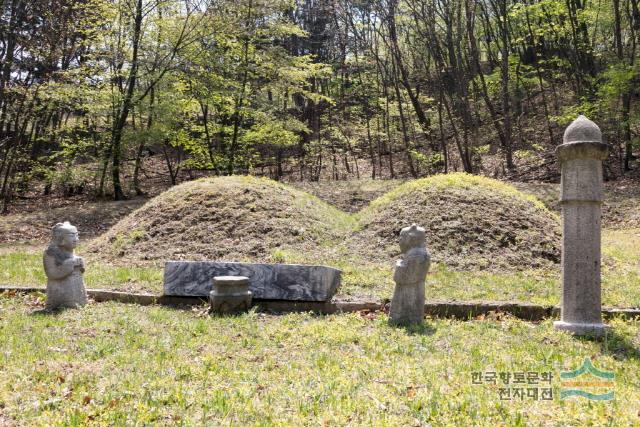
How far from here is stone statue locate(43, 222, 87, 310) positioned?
7359 millimetres

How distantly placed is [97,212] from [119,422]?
15582mm

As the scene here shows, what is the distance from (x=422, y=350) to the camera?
5.36 m

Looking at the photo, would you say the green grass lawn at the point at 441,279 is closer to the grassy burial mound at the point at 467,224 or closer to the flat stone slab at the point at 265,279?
the grassy burial mound at the point at 467,224

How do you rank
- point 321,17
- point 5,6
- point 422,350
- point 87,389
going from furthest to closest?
point 321,17, point 5,6, point 422,350, point 87,389

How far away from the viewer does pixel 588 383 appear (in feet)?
14.0

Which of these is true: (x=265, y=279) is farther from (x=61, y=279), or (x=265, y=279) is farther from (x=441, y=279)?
(x=441, y=279)

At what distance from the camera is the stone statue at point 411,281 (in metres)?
6.37

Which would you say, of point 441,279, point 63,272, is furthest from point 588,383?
point 63,272

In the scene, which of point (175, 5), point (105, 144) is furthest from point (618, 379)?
point (175, 5)

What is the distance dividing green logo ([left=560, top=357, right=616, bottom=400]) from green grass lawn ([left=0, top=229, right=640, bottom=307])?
267 centimetres

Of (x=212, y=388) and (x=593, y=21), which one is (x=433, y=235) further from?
(x=593, y=21)

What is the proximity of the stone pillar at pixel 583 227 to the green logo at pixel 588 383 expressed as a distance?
1.15m

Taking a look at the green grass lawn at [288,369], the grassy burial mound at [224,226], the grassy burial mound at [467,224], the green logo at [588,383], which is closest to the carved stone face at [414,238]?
the green grass lawn at [288,369]

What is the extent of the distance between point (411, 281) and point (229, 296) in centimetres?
250
